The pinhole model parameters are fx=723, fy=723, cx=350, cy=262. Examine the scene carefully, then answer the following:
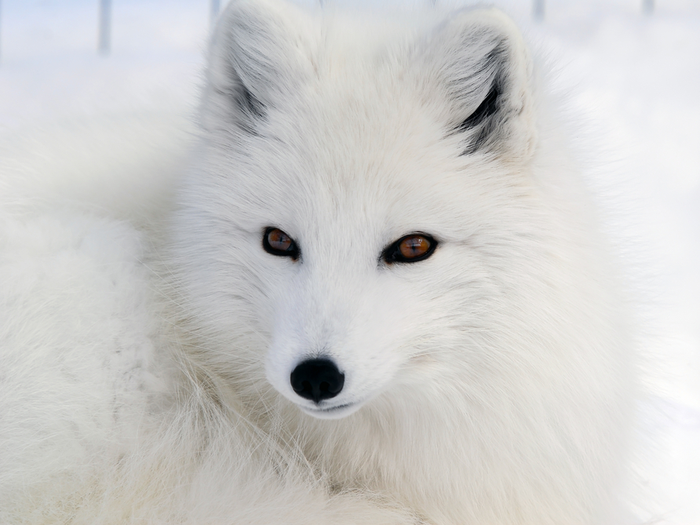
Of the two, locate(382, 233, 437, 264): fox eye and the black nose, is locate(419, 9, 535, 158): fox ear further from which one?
the black nose

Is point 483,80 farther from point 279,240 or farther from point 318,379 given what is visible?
point 318,379

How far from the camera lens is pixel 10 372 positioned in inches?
56.8

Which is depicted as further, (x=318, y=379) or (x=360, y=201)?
(x=360, y=201)

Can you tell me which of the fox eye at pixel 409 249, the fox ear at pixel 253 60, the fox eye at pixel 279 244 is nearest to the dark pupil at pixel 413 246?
the fox eye at pixel 409 249

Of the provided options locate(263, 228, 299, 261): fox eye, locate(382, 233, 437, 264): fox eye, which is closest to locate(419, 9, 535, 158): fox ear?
locate(382, 233, 437, 264): fox eye

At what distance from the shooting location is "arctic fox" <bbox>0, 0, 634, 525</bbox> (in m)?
1.41

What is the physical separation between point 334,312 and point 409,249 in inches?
8.3

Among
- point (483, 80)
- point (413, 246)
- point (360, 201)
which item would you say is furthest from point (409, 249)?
point (483, 80)

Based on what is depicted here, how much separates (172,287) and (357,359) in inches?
23.6

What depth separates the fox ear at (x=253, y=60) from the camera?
1.53m

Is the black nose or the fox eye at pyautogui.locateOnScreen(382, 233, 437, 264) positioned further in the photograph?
the fox eye at pyautogui.locateOnScreen(382, 233, 437, 264)

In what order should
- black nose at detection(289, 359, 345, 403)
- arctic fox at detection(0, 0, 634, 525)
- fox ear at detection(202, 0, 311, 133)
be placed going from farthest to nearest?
fox ear at detection(202, 0, 311, 133)
arctic fox at detection(0, 0, 634, 525)
black nose at detection(289, 359, 345, 403)

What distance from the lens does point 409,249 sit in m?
1.42

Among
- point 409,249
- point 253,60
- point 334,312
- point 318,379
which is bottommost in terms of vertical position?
point 318,379
